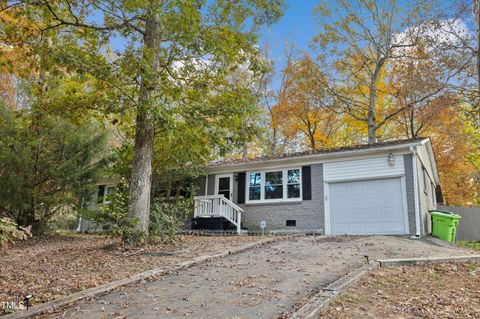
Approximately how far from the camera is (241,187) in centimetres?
1441

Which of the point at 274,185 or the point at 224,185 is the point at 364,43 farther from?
the point at 224,185

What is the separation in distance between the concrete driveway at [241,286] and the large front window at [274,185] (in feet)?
17.2

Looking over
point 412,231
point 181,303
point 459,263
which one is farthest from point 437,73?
point 181,303

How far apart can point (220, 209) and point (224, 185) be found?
1.68 metres

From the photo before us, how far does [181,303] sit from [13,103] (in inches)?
694

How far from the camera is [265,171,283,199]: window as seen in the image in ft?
44.9

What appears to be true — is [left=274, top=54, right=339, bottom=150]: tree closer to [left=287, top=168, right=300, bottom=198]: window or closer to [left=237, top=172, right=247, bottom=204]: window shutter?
[left=287, top=168, right=300, bottom=198]: window

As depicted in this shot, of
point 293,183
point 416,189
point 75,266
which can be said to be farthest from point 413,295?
point 293,183

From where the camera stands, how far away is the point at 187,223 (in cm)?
1477

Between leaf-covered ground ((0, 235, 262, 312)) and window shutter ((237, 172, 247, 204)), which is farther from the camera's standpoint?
window shutter ((237, 172, 247, 204))

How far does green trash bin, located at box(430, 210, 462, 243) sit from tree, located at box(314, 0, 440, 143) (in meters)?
8.19

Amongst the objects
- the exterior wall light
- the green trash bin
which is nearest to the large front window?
the exterior wall light

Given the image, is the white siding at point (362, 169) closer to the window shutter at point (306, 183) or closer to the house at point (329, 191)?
the house at point (329, 191)

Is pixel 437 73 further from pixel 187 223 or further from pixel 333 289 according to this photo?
Result: pixel 333 289
